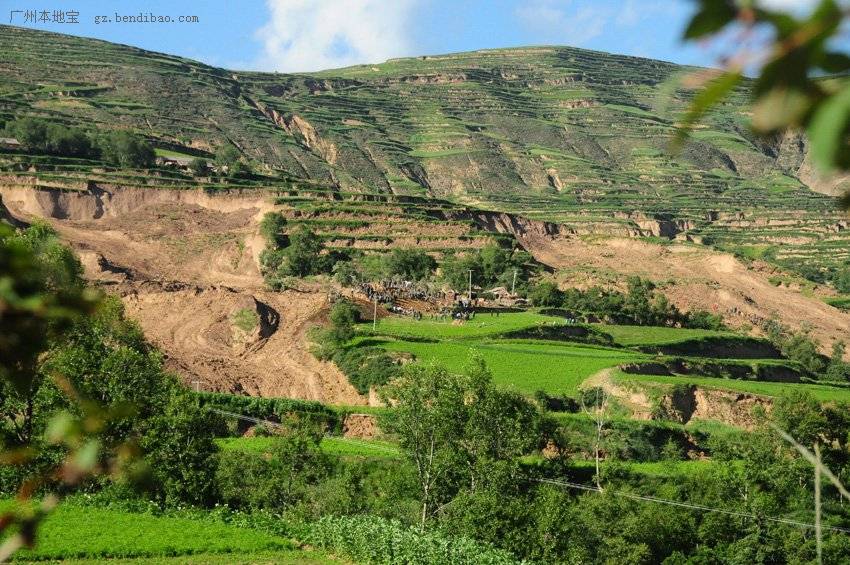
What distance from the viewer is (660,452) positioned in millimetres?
41312

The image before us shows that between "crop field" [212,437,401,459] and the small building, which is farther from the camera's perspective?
the small building

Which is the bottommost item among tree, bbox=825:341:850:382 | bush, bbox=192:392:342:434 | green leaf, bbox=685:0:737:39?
bush, bbox=192:392:342:434

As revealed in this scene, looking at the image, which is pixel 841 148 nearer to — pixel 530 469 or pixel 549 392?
pixel 530 469

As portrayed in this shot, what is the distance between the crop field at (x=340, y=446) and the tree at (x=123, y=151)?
168 ft

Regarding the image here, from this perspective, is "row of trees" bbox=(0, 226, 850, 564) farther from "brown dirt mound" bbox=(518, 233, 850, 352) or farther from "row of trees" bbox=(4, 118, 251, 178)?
"row of trees" bbox=(4, 118, 251, 178)

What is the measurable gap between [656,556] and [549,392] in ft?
46.5

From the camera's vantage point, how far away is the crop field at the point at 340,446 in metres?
37.7

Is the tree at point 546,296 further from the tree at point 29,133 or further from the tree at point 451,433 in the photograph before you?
the tree at point 29,133

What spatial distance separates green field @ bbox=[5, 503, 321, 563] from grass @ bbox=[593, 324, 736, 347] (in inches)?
1489

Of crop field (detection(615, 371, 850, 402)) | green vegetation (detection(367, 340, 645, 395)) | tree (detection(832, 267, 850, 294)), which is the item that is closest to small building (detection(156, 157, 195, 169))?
green vegetation (detection(367, 340, 645, 395))

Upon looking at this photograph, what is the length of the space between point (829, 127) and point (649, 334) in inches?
2421

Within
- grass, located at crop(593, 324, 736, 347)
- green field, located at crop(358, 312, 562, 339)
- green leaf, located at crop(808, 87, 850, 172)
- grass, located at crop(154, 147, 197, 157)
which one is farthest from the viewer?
grass, located at crop(154, 147, 197, 157)

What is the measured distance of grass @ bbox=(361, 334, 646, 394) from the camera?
4612 cm

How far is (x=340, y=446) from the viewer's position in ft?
127
